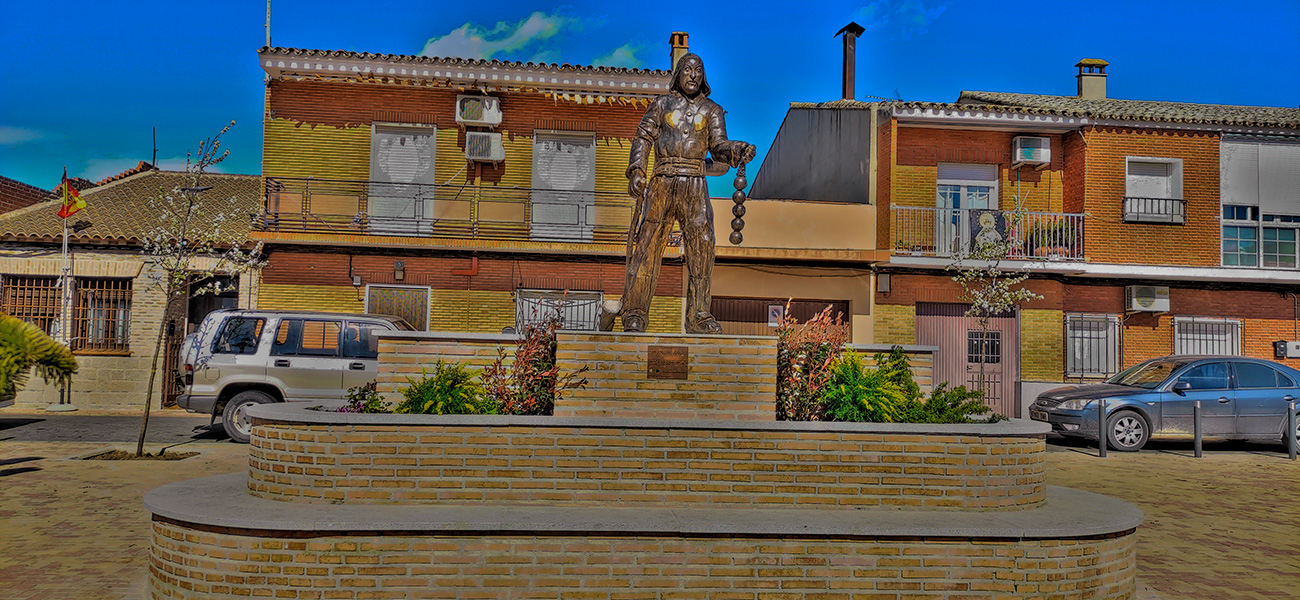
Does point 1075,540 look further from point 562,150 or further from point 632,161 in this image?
point 562,150

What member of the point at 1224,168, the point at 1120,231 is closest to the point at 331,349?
the point at 1120,231

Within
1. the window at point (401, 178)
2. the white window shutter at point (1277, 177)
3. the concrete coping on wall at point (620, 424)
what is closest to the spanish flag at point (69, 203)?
the window at point (401, 178)

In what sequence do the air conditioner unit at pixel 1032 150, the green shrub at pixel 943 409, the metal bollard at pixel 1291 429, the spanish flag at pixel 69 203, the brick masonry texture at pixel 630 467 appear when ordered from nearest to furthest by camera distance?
the brick masonry texture at pixel 630 467
the green shrub at pixel 943 409
the metal bollard at pixel 1291 429
the spanish flag at pixel 69 203
the air conditioner unit at pixel 1032 150

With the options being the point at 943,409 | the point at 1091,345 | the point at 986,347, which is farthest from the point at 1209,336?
the point at 943,409

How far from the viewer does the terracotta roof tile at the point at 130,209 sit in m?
17.3

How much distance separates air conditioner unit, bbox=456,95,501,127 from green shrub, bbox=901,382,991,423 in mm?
12130

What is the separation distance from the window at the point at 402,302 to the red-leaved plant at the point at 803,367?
36.4 feet

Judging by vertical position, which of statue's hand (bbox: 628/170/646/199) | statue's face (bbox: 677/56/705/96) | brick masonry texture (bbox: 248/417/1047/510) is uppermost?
statue's face (bbox: 677/56/705/96)

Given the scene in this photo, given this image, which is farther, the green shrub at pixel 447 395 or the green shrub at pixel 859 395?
the green shrub at pixel 859 395

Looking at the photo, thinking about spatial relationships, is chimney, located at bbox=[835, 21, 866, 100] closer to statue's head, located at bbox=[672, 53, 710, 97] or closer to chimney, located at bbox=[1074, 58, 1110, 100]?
chimney, located at bbox=[1074, 58, 1110, 100]

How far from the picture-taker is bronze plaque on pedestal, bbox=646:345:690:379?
647cm

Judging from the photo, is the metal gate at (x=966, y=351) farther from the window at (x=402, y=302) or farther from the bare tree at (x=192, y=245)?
the bare tree at (x=192, y=245)

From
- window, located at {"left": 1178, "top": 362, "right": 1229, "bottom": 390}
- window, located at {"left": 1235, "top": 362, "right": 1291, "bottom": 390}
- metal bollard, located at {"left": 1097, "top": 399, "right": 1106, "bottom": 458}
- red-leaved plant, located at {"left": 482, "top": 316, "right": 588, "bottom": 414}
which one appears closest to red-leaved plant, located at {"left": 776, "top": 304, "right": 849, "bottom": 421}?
red-leaved plant, located at {"left": 482, "top": 316, "right": 588, "bottom": 414}

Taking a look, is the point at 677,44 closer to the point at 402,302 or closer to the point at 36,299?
the point at 402,302
